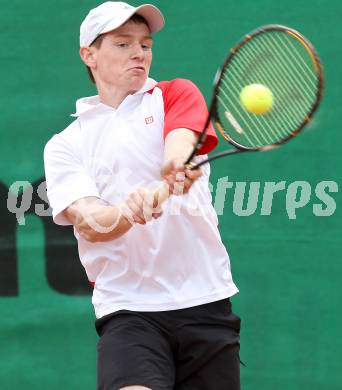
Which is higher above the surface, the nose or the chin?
the nose

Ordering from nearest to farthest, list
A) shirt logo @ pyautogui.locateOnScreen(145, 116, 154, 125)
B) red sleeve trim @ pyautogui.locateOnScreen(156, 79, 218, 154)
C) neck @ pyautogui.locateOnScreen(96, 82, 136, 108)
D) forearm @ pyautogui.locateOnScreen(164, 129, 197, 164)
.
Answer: forearm @ pyautogui.locateOnScreen(164, 129, 197, 164) < red sleeve trim @ pyautogui.locateOnScreen(156, 79, 218, 154) < shirt logo @ pyautogui.locateOnScreen(145, 116, 154, 125) < neck @ pyautogui.locateOnScreen(96, 82, 136, 108)

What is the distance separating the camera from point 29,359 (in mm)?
3729

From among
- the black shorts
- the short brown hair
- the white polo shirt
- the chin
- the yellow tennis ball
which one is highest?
the short brown hair

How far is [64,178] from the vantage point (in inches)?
107

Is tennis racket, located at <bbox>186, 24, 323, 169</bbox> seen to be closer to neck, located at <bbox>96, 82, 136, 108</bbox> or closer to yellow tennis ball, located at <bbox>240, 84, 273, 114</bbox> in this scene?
yellow tennis ball, located at <bbox>240, 84, 273, 114</bbox>

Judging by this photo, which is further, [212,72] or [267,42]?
[212,72]

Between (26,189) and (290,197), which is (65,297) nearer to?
(26,189)

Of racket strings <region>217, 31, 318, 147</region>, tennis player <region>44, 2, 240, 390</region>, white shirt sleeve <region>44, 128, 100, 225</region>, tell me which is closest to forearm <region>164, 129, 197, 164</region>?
tennis player <region>44, 2, 240, 390</region>

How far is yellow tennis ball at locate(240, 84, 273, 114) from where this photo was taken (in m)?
2.53

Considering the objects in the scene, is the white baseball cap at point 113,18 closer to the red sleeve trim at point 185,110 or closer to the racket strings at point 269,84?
the red sleeve trim at point 185,110

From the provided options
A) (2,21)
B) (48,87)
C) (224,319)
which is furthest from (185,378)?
(2,21)

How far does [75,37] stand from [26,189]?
2.15ft

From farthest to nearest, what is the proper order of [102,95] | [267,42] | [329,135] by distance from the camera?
[329,135] < [102,95] < [267,42]

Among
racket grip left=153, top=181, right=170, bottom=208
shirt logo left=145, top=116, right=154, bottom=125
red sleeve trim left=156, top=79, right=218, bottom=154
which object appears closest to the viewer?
racket grip left=153, top=181, right=170, bottom=208
